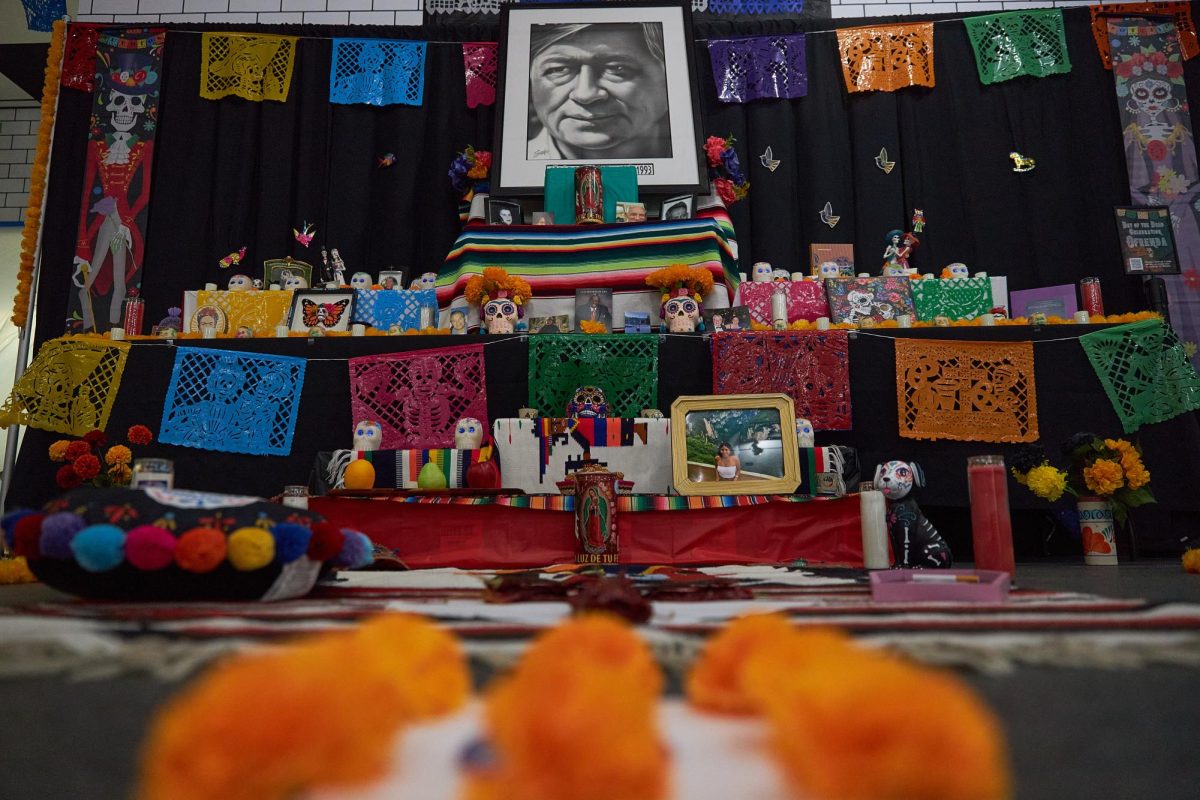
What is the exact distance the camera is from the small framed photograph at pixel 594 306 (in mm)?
3389

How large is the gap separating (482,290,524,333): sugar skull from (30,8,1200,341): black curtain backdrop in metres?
1.59

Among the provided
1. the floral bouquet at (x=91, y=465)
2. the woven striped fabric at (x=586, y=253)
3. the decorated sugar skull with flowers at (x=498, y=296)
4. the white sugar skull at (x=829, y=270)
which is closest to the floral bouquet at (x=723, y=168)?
the white sugar skull at (x=829, y=270)

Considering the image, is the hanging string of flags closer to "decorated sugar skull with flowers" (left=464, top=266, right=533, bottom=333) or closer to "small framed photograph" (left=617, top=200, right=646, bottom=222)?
"small framed photograph" (left=617, top=200, right=646, bottom=222)

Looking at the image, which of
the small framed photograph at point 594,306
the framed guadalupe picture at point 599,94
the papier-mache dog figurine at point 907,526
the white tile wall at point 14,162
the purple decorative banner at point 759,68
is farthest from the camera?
the white tile wall at point 14,162

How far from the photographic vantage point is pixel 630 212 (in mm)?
4031

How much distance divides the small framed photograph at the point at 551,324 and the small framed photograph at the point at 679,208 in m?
1.20

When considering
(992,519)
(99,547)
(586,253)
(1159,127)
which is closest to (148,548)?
(99,547)

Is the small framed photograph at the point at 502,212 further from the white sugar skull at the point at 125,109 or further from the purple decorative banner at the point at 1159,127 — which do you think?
the purple decorative banner at the point at 1159,127

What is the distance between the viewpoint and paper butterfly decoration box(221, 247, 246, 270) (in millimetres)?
4496

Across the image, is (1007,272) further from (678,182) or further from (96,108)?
(96,108)

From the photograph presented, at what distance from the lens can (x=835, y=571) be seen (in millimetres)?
1604

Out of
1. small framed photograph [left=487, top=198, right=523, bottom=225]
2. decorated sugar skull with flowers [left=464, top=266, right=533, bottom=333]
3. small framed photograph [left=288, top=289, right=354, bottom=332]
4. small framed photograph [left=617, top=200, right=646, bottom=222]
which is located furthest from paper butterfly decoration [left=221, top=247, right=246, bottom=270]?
small framed photograph [left=617, top=200, right=646, bottom=222]

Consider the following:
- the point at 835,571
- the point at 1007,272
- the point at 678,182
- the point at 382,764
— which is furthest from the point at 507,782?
the point at 1007,272

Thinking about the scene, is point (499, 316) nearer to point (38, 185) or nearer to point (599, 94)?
point (599, 94)
